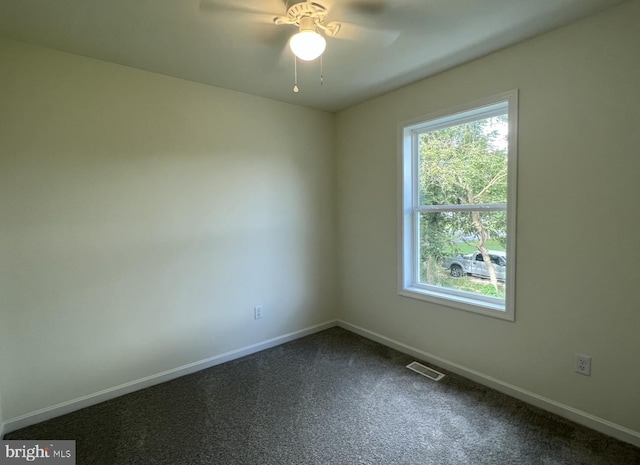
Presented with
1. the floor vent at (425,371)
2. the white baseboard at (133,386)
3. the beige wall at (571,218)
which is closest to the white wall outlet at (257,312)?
the white baseboard at (133,386)

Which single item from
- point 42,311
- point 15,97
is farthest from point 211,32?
point 42,311

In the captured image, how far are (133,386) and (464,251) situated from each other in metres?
2.79

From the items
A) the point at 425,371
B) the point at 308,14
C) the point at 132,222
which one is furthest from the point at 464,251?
the point at 132,222

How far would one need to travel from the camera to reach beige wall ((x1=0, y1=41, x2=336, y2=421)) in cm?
204

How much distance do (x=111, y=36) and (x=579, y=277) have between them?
320 cm

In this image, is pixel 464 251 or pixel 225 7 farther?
pixel 464 251

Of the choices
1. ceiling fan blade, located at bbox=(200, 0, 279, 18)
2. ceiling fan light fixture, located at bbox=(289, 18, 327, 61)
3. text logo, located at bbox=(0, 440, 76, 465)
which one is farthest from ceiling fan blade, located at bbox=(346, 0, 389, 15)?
text logo, located at bbox=(0, 440, 76, 465)

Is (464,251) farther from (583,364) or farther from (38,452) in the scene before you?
(38,452)

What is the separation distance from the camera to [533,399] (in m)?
2.17

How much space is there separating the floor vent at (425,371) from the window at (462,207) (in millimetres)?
Result: 560

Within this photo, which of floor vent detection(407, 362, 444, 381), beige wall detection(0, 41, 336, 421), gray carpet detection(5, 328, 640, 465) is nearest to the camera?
gray carpet detection(5, 328, 640, 465)

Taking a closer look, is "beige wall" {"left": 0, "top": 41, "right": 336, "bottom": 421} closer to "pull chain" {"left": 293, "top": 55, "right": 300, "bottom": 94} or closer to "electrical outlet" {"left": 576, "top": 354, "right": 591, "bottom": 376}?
"pull chain" {"left": 293, "top": 55, "right": 300, "bottom": 94}

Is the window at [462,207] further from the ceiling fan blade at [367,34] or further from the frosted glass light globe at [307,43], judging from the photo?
the frosted glass light globe at [307,43]

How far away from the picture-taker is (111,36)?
1.96 m
